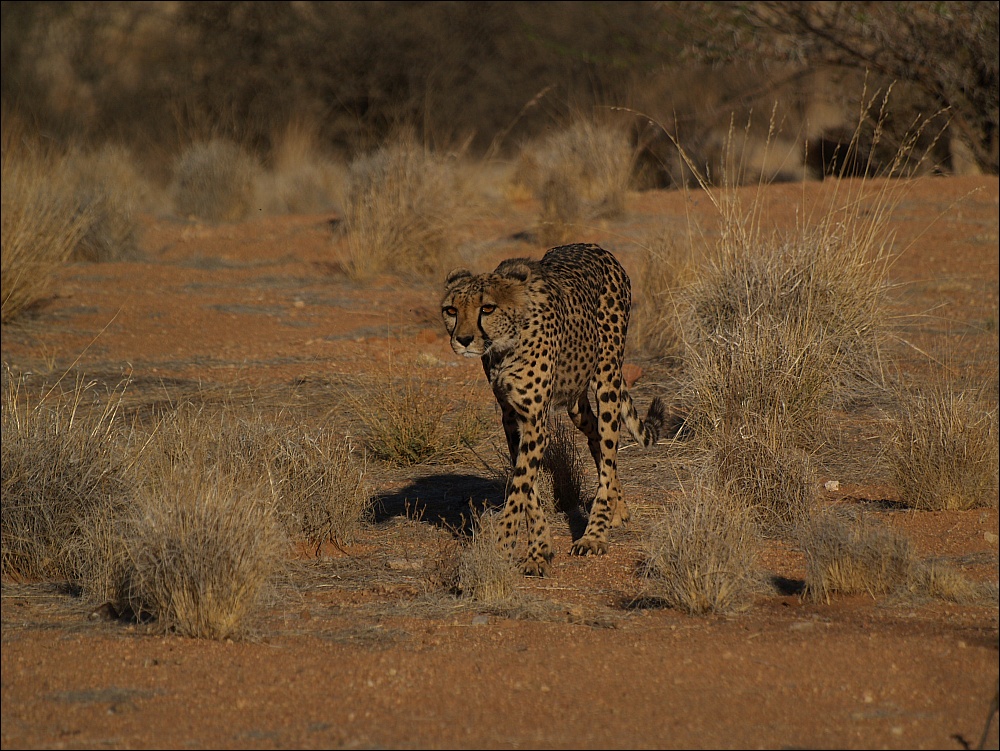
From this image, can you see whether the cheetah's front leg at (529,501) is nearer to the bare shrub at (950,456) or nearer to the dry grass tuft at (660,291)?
the bare shrub at (950,456)

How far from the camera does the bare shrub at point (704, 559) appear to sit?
4.69 meters

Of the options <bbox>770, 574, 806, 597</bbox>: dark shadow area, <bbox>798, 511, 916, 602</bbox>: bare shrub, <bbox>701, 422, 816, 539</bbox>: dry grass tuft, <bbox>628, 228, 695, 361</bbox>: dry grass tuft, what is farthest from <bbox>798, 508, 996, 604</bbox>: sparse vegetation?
<bbox>628, 228, 695, 361</bbox>: dry grass tuft

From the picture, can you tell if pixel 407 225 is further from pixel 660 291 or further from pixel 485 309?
pixel 485 309

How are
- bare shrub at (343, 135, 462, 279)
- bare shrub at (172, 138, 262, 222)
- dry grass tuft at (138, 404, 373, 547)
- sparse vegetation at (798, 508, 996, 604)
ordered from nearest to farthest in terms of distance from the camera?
sparse vegetation at (798, 508, 996, 604)
dry grass tuft at (138, 404, 373, 547)
bare shrub at (343, 135, 462, 279)
bare shrub at (172, 138, 262, 222)

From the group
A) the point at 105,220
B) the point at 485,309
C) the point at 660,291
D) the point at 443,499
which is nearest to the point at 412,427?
the point at 443,499

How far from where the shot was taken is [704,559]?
4727 mm

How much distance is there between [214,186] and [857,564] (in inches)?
592

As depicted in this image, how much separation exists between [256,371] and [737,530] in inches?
215

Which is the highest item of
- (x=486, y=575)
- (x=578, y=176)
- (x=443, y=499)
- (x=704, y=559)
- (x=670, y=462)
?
(x=578, y=176)

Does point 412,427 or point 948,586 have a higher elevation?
point 948,586

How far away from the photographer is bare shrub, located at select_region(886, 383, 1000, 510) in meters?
5.85

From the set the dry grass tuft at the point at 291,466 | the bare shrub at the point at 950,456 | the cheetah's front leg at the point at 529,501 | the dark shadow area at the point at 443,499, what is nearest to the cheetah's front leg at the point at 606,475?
the cheetah's front leg at the point at 529,501

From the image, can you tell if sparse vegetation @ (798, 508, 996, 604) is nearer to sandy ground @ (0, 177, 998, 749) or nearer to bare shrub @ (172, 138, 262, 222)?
sandy ground @ (0, 177, 998, 749)

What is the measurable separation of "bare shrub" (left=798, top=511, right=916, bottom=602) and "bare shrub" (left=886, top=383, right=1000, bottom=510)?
3.79ft
